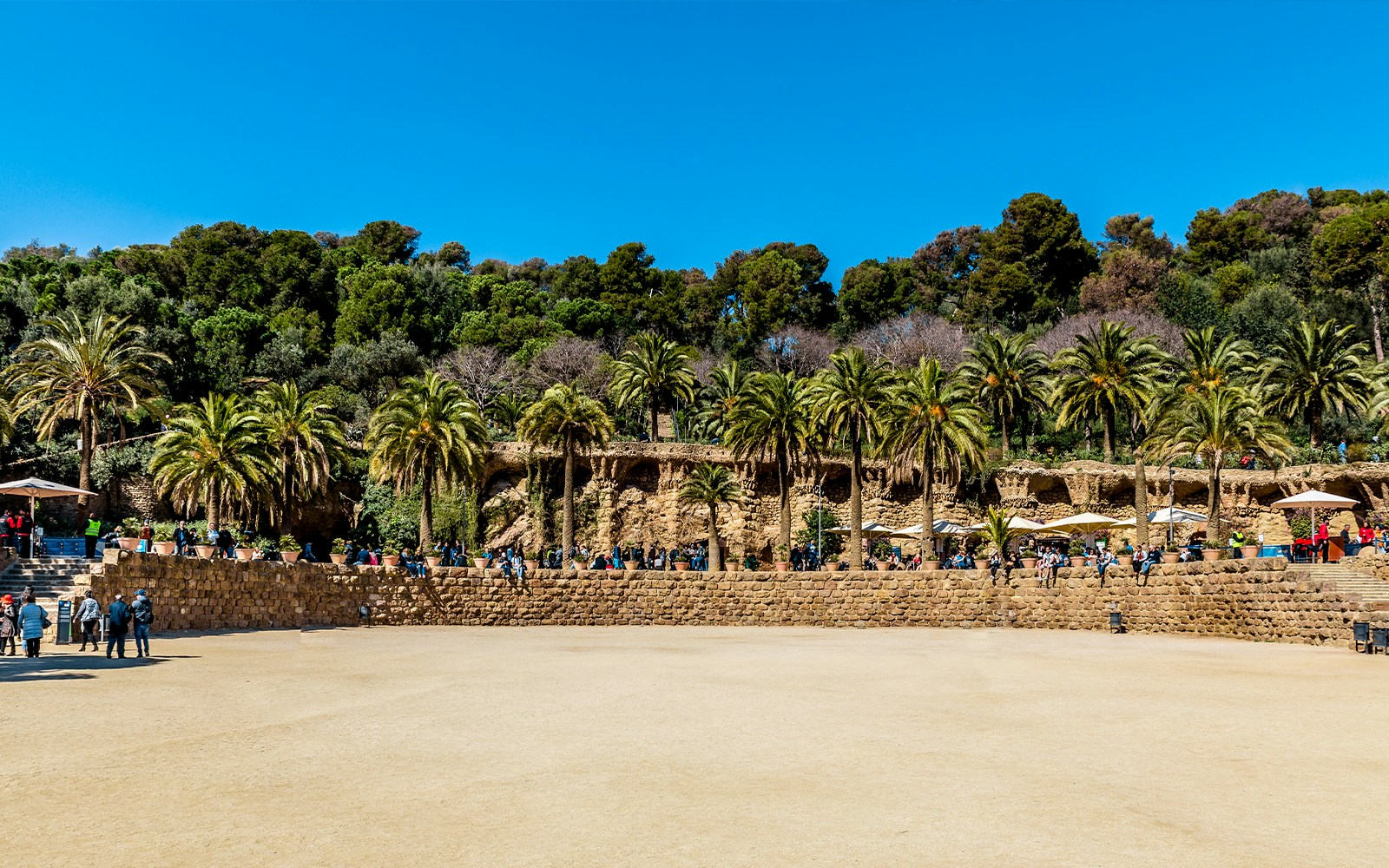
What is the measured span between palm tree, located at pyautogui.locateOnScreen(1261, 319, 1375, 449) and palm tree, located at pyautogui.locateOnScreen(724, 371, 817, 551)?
24971 mm

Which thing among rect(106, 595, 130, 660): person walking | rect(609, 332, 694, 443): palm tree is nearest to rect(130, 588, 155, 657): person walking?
rect(106, 595, 130, 660): person walking

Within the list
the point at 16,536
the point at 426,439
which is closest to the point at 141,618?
the point at 16,536

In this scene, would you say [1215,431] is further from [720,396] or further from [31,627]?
[31,627]

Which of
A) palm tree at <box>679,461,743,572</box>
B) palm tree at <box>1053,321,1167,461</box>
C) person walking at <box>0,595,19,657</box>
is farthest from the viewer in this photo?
palm tree at <box>1053,321,1167,461</box>

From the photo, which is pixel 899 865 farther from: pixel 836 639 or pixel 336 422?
pixel 336 422

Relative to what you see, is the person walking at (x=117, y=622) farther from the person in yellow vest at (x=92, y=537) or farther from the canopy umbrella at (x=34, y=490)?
the canopy umbrella at (x=34, y=490)

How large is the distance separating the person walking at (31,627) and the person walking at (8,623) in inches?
16.4

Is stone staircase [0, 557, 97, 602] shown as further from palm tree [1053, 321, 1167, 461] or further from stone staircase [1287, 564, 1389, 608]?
palm tree [1053, 321, 1167, 461]

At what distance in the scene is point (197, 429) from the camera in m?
38.2

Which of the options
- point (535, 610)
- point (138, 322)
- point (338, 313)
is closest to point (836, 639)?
point (535, 610)

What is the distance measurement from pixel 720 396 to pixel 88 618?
42901 millimetres

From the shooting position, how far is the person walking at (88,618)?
22344 millimetres

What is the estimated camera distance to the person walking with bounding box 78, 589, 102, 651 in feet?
73.3

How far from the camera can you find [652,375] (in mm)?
57844
